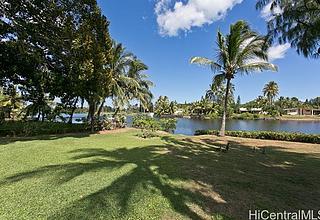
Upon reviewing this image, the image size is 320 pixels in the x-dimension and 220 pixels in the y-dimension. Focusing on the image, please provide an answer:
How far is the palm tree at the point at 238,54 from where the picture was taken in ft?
55.2

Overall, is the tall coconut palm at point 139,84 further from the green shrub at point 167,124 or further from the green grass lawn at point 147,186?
the green grass lawn at point 147,186

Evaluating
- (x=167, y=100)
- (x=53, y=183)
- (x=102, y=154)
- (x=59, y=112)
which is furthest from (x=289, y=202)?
(x=167, y=100)

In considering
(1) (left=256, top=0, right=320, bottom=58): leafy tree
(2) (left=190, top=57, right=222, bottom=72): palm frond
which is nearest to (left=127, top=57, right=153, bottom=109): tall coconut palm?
(2) (left=190, top=57, right=222, bottom=72): palm frond

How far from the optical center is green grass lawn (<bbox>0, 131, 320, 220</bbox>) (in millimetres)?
4199

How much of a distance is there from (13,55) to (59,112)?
5.80 metres

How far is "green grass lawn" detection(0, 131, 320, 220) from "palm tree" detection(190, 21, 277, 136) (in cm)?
978

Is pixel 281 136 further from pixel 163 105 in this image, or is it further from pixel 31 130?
pixel 163 105

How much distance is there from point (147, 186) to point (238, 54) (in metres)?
14.4

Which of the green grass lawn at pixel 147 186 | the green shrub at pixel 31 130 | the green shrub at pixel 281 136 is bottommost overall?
the green grass lawn at pixel 147 186

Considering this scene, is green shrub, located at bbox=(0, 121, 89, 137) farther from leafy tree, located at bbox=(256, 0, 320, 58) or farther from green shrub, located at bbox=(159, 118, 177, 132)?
leafy tree, located at bbox=(256, 0, 320, 58)

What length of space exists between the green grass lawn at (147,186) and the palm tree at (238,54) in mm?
9785

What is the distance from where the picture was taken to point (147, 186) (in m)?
5.42

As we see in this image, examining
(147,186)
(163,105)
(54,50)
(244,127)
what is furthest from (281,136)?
(163,105)

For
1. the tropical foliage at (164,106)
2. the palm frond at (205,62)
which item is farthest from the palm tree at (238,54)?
the tropical foliage at (164,106)
